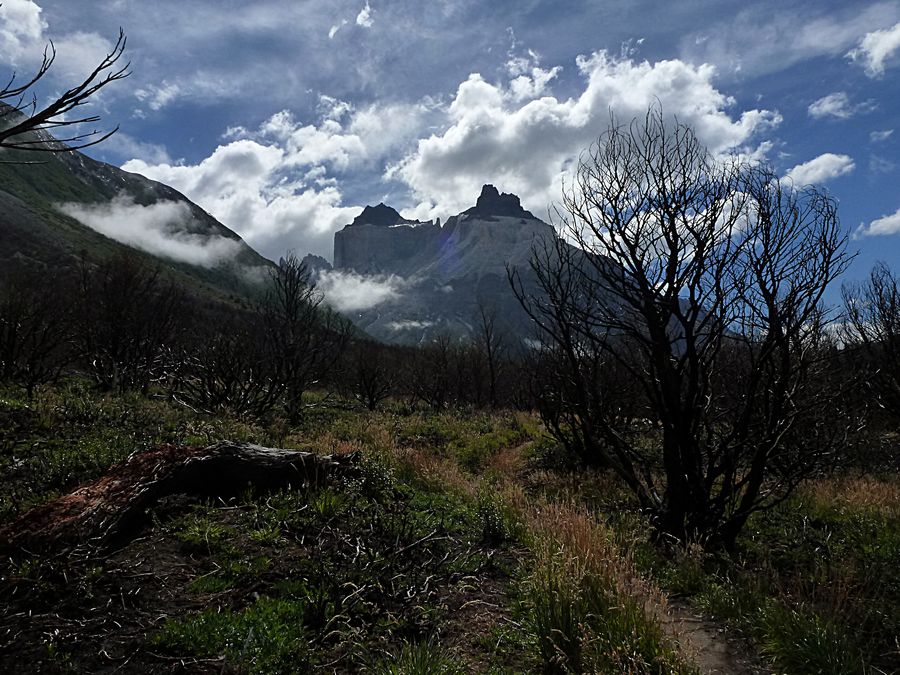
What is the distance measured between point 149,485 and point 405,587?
3117 mm

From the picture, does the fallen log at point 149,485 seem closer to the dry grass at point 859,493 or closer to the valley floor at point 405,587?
the valley floor at point 405,587

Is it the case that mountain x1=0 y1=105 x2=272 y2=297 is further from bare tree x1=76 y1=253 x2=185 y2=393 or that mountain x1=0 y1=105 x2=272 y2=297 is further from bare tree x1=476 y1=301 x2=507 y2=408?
bare tree x1=76 y1=253 x2=185 y2=393

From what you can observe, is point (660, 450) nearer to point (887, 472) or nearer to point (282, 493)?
point (887, 472)

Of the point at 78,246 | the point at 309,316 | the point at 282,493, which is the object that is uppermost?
the point at 78,246

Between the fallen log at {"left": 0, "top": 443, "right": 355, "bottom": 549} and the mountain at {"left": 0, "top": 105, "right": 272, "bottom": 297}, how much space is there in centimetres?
7742

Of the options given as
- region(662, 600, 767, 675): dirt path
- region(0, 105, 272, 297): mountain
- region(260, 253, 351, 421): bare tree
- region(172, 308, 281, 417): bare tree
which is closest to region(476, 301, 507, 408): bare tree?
region(260, 253, 351, 421): bare tree

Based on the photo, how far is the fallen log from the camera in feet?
15.3

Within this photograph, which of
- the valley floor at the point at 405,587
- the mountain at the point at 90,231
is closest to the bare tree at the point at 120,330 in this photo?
the valley floor at the point at 405,587

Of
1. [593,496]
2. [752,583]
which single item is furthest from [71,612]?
[593,496]

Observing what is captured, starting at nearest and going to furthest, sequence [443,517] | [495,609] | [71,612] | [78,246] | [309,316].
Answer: [71,612] < [495,609] < [443,517] < [309,316] < [78,246]

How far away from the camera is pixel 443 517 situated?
7.04 metres

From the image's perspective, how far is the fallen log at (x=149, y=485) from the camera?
15.3 feet

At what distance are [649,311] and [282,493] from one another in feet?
18.0

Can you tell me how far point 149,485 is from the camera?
18.2ft
